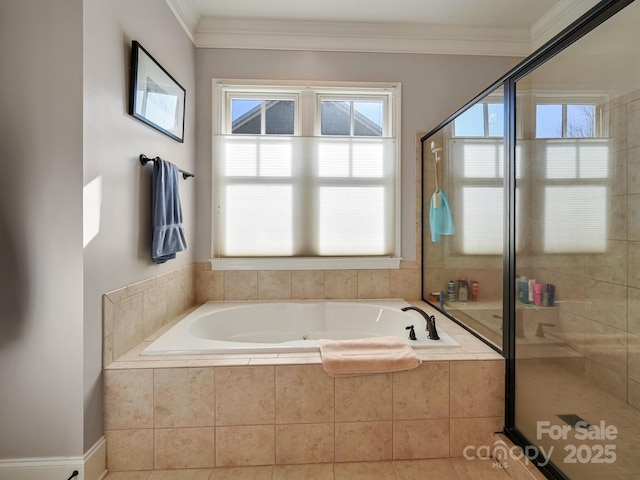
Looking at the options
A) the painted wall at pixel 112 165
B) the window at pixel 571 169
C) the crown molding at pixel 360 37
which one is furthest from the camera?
the crown molding at pixel 360 37

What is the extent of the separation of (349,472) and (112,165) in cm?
181

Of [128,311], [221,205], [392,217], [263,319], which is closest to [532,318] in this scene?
Answer: [392,217]

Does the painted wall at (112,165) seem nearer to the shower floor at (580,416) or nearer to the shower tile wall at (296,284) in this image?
the shower tile wall at (296,284)

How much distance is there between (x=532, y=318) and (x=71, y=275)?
2021 millimetres

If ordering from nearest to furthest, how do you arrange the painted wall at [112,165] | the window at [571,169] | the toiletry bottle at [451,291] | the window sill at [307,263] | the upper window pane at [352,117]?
the window at [571,169] < the painted wall at [112,165] < the toiletry bottle at [451,291] < the window sill at [307,263] < the upper window pane at [352,117]

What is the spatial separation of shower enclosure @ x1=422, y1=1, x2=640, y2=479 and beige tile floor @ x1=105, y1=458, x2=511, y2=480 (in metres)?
0.25

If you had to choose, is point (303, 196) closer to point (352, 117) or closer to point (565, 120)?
point (352, 117)

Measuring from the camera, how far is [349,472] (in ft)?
4.78

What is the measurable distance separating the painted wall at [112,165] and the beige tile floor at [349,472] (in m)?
0.44

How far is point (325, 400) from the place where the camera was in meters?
1.51

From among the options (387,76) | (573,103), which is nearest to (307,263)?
(387,76)

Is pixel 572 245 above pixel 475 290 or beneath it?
above

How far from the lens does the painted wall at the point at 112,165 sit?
1358mm

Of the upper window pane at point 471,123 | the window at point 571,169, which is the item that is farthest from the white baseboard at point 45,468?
the upper window pane at point 471,123
